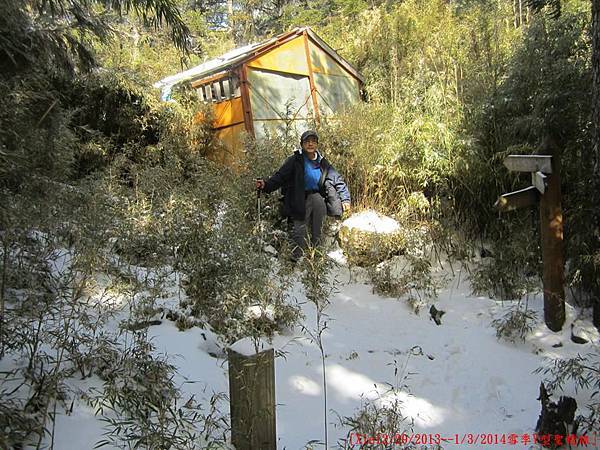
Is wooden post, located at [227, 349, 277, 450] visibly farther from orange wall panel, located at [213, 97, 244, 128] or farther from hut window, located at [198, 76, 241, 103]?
hut window, located at [198, 76, 241, 103]

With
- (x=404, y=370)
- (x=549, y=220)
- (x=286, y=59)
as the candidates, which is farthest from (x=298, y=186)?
(x=286, y=59)

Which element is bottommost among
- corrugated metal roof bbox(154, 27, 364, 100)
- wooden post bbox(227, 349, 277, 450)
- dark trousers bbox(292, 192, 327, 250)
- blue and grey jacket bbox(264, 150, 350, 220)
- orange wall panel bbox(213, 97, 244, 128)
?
wooden post bbox(227, 349, 277, 450)

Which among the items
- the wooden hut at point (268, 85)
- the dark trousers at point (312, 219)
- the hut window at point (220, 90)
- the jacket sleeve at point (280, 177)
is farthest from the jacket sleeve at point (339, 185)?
the hut window at point (220, 90)

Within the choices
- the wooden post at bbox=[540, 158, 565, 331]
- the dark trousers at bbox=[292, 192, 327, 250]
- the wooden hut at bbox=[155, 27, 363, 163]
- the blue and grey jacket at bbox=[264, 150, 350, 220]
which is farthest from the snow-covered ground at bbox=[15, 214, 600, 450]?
the wooden hut at bbox=[155, 27, 363, 163]

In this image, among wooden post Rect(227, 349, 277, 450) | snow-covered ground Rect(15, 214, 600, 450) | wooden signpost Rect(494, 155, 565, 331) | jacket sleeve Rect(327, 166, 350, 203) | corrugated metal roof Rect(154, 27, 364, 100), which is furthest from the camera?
corrugated metal roof Rect(154, 27, 364, 100)

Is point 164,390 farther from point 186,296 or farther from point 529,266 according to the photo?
point 529,266

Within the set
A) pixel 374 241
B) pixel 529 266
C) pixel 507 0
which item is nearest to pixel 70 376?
pixel 374 241

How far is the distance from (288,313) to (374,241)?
1858 mm

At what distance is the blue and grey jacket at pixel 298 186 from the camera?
528cm

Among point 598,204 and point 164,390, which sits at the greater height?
point 598,204

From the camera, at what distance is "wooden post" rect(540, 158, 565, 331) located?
3.78 m

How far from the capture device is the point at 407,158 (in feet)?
18.9

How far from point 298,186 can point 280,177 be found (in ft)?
0.77

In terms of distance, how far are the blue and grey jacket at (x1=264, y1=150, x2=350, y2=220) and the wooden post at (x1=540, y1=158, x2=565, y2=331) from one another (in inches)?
88.4
